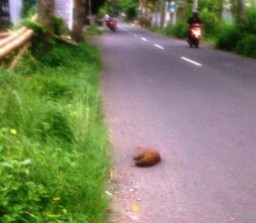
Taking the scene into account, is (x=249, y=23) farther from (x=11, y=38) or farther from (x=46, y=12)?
(x=11, y=38)

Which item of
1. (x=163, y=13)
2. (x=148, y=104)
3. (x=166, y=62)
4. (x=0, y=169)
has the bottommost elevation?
(x=163, y=13)

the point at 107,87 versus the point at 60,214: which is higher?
the point at 60,214

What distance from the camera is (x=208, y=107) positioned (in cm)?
1080

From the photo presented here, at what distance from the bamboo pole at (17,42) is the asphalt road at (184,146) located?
73.5 inches

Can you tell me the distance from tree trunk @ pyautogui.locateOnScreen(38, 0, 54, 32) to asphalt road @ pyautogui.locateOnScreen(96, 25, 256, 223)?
183 centimetres

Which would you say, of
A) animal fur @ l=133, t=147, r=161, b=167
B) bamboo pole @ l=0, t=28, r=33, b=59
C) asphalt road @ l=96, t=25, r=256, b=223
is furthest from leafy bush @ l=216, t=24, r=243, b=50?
animal fur @ l=133, t=147, r=161, b=167

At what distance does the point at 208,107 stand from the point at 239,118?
1081 millimetres

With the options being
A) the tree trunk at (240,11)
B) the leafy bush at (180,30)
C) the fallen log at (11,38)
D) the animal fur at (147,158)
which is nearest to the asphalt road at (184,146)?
the animal fur at (147,158)

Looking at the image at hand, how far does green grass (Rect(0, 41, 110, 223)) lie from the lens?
15.3ft

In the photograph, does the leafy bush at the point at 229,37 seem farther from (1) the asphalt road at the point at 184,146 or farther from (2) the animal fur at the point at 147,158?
(2) the animal fur at the point at 147,158

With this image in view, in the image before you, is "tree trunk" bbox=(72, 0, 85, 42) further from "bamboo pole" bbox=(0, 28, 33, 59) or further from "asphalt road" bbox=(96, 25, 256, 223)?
"bamboo pole" bbox=(0, 28, 33, 59)

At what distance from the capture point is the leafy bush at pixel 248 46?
25156 millimetres

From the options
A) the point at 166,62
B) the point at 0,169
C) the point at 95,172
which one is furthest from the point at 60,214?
the point at 166,62

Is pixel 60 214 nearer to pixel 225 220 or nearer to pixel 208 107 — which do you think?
pixel 225 220
